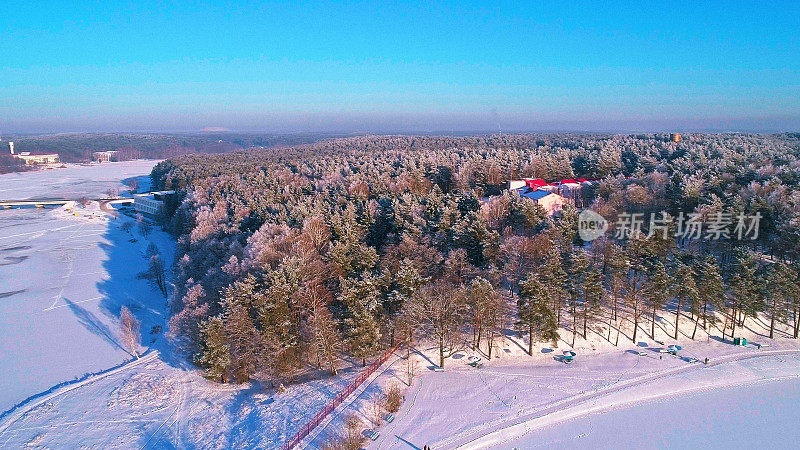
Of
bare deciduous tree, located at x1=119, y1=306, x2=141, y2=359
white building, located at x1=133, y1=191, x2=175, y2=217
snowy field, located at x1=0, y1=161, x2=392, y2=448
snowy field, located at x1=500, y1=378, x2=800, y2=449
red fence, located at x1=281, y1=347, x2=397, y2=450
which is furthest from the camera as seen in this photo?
white building, located at x1=133, y1=191, x2=175, y2=217

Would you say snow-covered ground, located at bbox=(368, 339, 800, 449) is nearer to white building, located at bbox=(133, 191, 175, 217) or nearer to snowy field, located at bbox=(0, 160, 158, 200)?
white building, located at bbox=(133, 191, 175, 217)

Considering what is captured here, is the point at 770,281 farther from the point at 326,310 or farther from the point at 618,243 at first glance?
the point at 326,310

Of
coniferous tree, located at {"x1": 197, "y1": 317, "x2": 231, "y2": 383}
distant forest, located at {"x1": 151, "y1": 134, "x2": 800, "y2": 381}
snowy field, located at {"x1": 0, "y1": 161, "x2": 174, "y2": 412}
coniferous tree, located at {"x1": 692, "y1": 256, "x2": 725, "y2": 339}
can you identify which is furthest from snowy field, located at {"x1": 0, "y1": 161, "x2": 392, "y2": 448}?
coniferous tree, located at {"x1": 692, "y1": 256, "x2": 725, "y2": 339}

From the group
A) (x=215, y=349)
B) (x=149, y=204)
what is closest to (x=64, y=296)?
(x=215, y=349)

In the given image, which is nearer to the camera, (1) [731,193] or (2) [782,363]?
(2) [782,363]

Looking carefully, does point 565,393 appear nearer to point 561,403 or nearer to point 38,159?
point 561,403

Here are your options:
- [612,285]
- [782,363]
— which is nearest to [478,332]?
[612,285]
